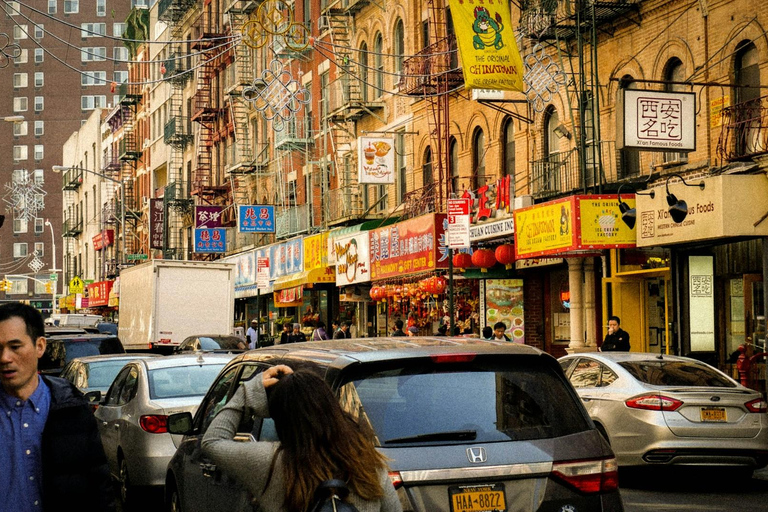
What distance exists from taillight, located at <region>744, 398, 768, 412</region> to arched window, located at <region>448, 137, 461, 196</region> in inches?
771

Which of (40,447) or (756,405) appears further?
(756,405)

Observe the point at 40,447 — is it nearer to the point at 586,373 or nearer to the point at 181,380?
the point at 181,380

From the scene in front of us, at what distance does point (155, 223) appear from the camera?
6644 cm

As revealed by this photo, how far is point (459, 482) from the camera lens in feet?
20.0

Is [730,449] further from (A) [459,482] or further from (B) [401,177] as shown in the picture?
(B) [401,177]

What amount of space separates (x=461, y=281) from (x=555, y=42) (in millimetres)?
7701

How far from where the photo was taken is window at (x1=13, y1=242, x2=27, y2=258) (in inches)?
5276

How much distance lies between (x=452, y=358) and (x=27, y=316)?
7.55 ft

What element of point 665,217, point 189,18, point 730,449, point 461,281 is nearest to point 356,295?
point 461,281

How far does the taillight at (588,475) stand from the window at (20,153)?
5332 inches

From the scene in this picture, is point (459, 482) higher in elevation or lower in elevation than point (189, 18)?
lower

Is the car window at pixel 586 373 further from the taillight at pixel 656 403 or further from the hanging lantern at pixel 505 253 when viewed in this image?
the hanging lantern at pixel 505 253

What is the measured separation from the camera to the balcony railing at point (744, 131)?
20.4m

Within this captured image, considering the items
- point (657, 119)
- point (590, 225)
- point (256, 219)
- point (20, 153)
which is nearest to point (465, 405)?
point (657, 119)
